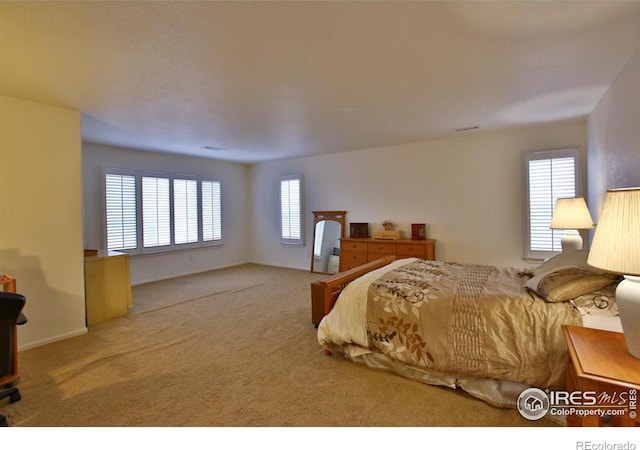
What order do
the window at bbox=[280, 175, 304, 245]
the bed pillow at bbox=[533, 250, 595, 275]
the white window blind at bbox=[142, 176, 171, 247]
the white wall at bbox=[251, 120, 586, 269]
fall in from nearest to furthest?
the bed pillow at bbox=[533, 250, 595, 275]
the white wall at bbox=[251, 120, 586, 269]
the white window blind at bbox=[142, 176, 171, 247]
the window at bbox=[280, 175, 304, 245]

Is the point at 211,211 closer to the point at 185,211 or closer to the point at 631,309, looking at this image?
the point at 185,211

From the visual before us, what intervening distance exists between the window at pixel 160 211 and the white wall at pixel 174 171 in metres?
0.13

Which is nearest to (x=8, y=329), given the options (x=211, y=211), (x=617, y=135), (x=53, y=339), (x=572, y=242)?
(x=53, y=339)

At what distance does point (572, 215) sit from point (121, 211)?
257 inches

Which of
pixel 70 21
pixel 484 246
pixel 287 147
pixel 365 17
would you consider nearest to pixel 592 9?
pixel 365 17

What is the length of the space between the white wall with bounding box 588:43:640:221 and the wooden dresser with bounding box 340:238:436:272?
2.15 meters

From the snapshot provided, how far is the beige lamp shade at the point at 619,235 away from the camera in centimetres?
126

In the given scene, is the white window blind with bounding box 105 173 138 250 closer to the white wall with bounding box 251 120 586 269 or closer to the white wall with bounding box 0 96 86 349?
the white wall with bounding box 0 96 86 349

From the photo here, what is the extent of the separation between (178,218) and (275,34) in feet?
17.1

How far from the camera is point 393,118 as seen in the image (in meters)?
3.95

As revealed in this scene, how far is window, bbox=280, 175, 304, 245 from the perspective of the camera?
6953 mm

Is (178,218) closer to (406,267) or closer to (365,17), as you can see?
(406,267)

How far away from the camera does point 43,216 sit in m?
3.21

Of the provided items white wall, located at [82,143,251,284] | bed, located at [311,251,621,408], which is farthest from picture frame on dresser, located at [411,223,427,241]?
white wall, located at [82,143,251,284]
